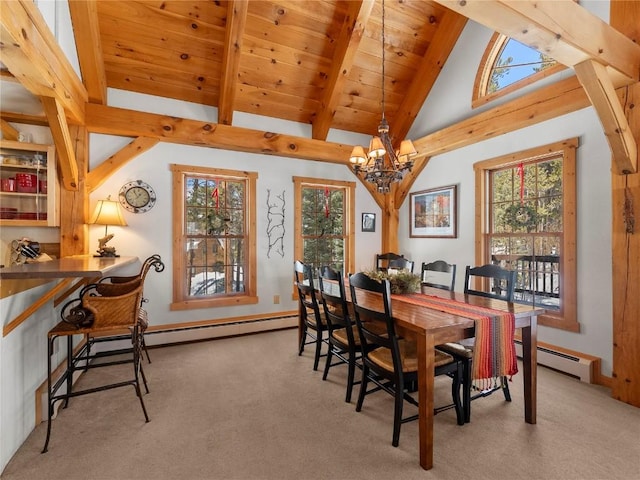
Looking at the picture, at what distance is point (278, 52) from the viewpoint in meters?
3.89

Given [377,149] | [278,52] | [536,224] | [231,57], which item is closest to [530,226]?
[536,224]

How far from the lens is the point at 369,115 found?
4.95 m

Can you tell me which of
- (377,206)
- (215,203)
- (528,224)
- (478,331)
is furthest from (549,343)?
(215,203)

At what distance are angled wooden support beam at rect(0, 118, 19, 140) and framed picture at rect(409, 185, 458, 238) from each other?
4873 millimetres

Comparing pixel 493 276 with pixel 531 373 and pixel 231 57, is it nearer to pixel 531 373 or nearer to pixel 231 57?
pixel 531 373

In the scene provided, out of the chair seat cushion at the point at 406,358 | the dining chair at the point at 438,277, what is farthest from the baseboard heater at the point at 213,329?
the chair seat cushion at the point at 406,358

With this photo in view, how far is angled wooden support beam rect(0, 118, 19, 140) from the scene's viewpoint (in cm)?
307

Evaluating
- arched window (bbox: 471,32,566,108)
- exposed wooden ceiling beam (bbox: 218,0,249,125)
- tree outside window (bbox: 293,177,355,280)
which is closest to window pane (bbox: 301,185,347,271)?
tree outside window (bbox: 293,177,355,280)

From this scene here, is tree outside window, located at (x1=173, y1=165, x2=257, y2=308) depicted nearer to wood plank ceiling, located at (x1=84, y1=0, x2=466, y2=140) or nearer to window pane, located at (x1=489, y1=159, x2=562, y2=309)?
wood plank ceiling, located at (x1=84, y1=0, x2=466, y2=140)

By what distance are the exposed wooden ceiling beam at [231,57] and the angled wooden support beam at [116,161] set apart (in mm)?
911

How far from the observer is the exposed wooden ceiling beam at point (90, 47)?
2914mm

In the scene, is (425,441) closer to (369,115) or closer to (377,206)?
(377,206)

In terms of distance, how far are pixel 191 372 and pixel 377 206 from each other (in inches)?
146

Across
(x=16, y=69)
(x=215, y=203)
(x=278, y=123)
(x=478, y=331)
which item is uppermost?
(x=278, y=123)
